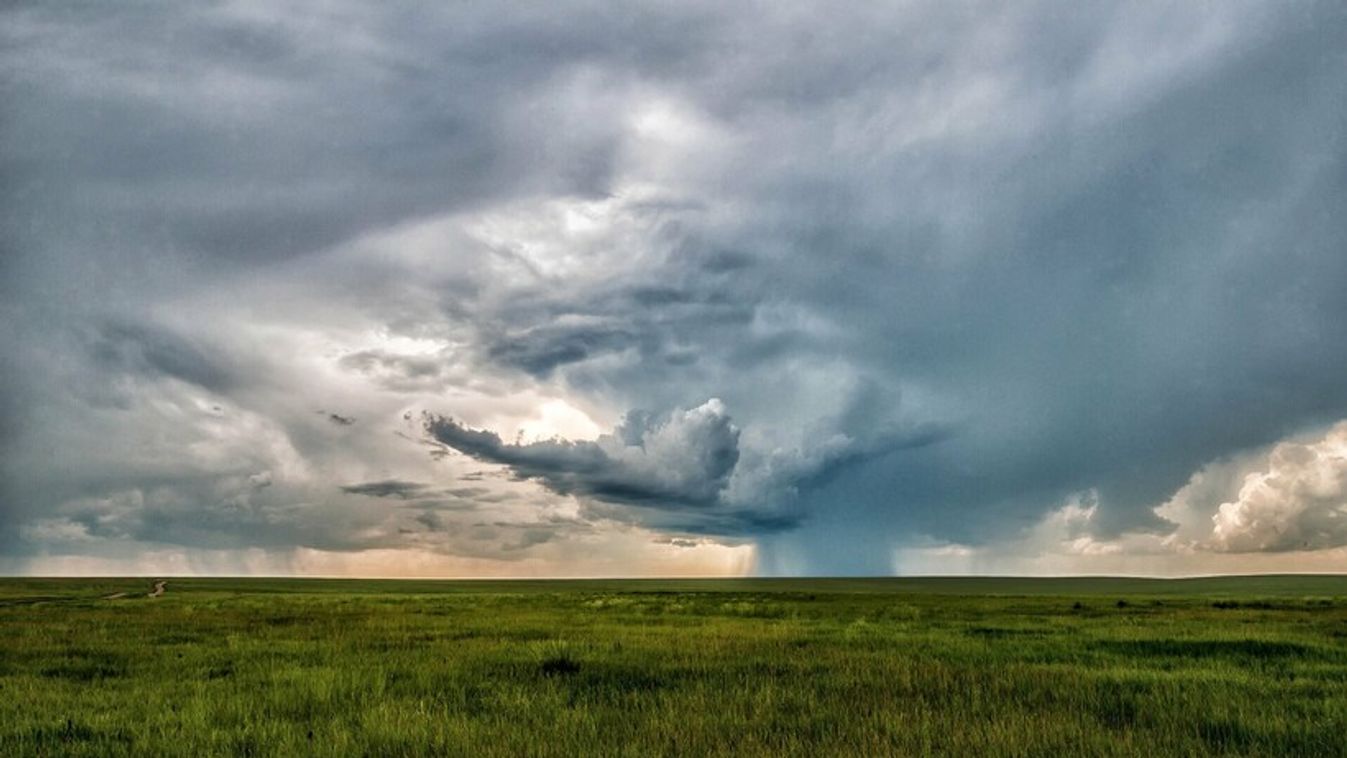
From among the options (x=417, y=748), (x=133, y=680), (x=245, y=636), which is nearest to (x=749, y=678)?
(x=417, y=748)

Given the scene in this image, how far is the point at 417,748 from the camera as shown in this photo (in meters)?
9.65

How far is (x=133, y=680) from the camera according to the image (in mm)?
16031

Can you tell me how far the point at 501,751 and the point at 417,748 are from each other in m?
1.10

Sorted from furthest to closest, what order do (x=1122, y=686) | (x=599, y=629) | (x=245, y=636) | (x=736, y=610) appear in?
(x=736, y=610), (x=599, y=629), (x=245, y=636), (x=1122, y=686)

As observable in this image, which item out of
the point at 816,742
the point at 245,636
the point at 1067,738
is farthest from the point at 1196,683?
the point at 245,636

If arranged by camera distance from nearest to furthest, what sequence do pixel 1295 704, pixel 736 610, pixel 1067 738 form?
pixel 1067 738, pixel 1295 704, pixel 736 610

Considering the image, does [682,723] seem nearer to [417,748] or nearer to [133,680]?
[417,748]

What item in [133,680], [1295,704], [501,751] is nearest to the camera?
[501,751]

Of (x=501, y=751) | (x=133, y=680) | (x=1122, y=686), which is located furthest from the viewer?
(x=133, y=680)

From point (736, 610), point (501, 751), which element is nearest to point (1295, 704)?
point (501, 751)

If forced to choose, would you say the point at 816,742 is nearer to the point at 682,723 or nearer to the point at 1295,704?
the point at 682,723

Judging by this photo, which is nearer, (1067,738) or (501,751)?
(501,751)

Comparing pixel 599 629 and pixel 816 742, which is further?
pixel 599 629

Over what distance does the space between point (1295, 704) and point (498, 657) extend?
15045mm
